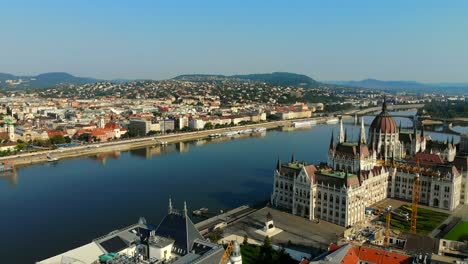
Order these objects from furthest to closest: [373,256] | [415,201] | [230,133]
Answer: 1. [230,133]
2. [415,201]
3. [373,256]

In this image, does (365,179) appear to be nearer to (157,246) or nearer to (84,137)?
(157,246)

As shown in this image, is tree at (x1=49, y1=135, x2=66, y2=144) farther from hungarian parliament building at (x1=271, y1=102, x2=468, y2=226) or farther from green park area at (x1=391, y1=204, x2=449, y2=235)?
green park area at (x1=391, y1=204, x2=449, y2=235)

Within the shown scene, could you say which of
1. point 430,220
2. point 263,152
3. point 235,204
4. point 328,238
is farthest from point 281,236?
point 263,152

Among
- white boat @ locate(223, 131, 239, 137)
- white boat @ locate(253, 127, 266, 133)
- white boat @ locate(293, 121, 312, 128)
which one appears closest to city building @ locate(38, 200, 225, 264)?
white boat @ locate(223, 131, 239, 137)

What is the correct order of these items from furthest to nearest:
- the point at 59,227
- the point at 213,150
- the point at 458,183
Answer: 1. the point at 213,150
2. the point at 458,183
3. the point at 59,227

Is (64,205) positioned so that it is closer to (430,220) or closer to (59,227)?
(59,227)

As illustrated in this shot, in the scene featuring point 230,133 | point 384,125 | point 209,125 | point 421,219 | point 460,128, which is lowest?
point 460,128

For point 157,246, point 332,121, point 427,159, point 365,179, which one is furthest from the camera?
point 332,121

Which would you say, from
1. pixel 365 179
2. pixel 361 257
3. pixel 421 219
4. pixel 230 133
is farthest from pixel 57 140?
pixel 361 257
